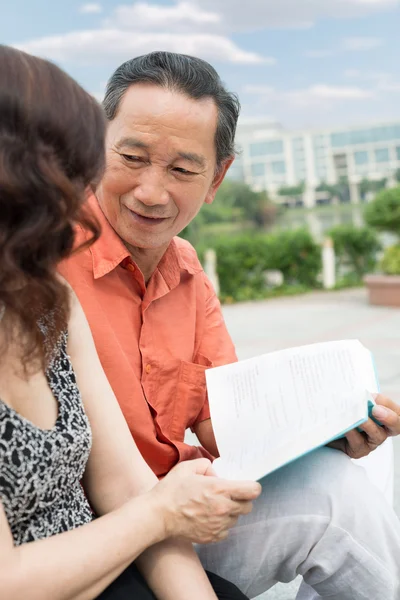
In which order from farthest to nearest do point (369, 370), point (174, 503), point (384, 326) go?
point (384, 326) < point (369, 370) < point (174, 503)

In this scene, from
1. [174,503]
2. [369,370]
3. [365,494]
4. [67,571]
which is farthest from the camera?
[369,370]

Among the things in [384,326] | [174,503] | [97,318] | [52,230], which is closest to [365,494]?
[174,503]

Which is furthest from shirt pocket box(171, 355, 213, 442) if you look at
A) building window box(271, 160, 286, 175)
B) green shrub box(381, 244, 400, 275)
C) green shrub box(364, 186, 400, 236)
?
building window box(271, 160, 286, 175)

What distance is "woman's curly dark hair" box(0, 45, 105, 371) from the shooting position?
98cm

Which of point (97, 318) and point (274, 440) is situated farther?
point (97, 318)

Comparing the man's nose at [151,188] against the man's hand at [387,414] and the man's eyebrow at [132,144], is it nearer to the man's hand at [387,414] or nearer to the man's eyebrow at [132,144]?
the man's eyebrow at [132,144]

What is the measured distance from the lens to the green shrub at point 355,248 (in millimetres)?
11688

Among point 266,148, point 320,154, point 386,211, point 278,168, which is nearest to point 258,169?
point 278,168

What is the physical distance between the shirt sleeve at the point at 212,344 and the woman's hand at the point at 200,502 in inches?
18.5

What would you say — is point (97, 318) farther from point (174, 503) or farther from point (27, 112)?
point (27, 112)

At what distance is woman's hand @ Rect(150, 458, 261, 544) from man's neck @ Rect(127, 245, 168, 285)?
0.59 metres

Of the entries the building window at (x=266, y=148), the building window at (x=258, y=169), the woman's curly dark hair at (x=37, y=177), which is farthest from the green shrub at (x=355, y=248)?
the building window at (x=266, y=148)

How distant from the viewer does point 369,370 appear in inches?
58.9

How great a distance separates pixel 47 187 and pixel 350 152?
363 ft
